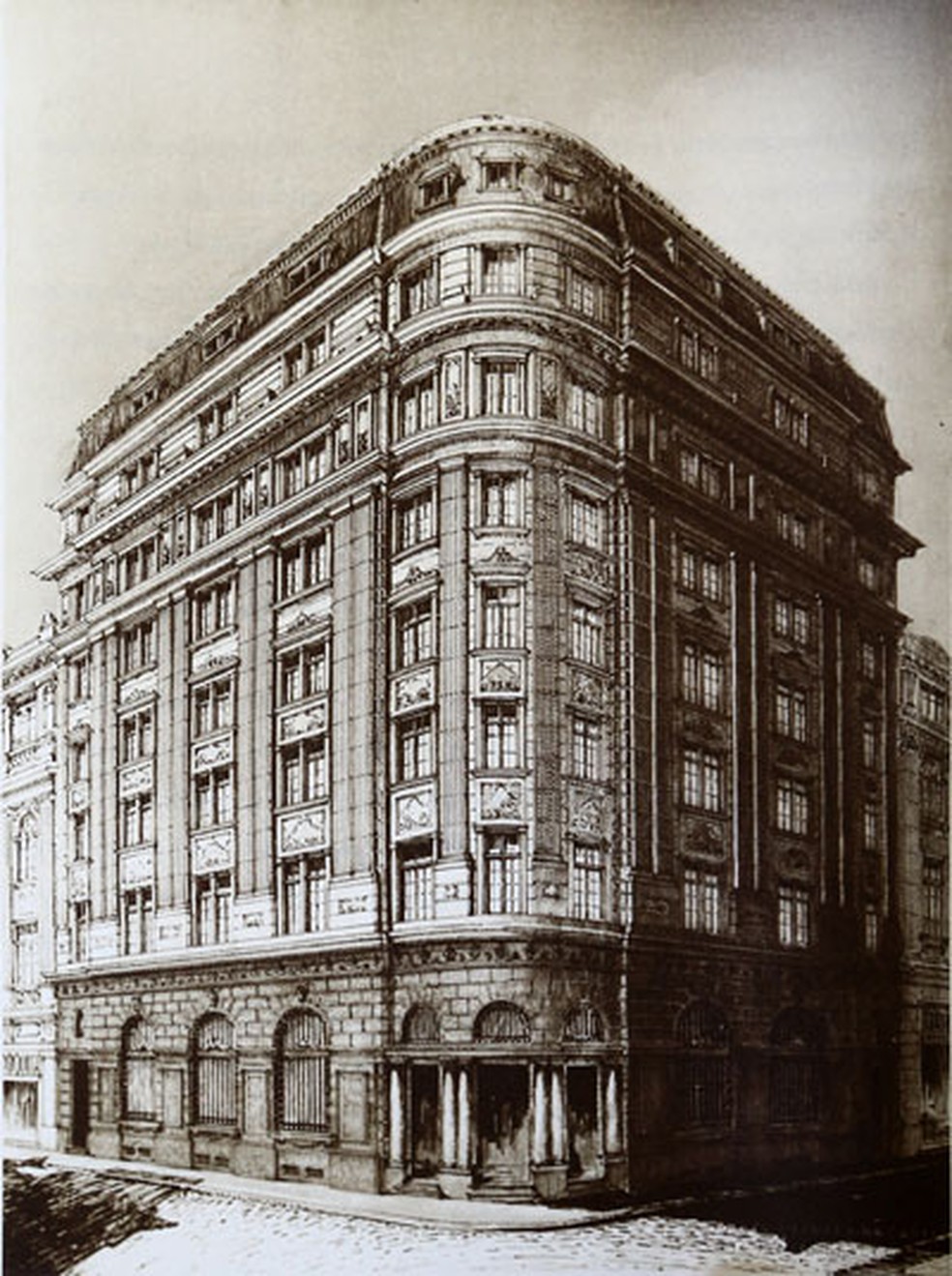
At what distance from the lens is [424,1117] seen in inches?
285

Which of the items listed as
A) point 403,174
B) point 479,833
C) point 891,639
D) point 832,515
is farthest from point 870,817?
point 403,174

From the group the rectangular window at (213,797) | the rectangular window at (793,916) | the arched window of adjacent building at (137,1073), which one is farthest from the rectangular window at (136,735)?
the rectangular window at (793,916)

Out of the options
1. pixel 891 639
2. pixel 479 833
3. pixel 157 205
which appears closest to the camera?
pixel 479 833

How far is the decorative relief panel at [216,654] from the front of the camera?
8000 millimetres

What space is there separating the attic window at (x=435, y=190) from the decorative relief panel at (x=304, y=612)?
1.50 metres

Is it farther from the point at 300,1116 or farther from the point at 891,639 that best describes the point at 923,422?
the point at 300,1116

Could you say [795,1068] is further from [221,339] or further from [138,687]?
[221,339]

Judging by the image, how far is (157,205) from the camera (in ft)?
25.9

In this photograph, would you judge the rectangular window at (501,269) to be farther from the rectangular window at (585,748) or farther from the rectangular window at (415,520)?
the rectangular window at (585,748)

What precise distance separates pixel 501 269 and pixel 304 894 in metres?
2.45

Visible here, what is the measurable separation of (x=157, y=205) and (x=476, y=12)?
1422mm

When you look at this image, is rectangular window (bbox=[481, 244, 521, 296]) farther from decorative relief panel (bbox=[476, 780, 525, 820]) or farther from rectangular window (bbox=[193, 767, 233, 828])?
rectangular window (bbox=[193, 767, 233, 828])

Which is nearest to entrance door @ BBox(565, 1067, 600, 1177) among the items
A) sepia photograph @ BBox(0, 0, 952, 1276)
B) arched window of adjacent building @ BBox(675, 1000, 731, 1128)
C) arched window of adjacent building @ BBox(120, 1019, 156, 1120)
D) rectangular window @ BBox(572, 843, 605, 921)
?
sepia photograph @ BBox(0, 0, 952, 1276)

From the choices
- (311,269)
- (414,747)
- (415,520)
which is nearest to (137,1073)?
(414,747)
